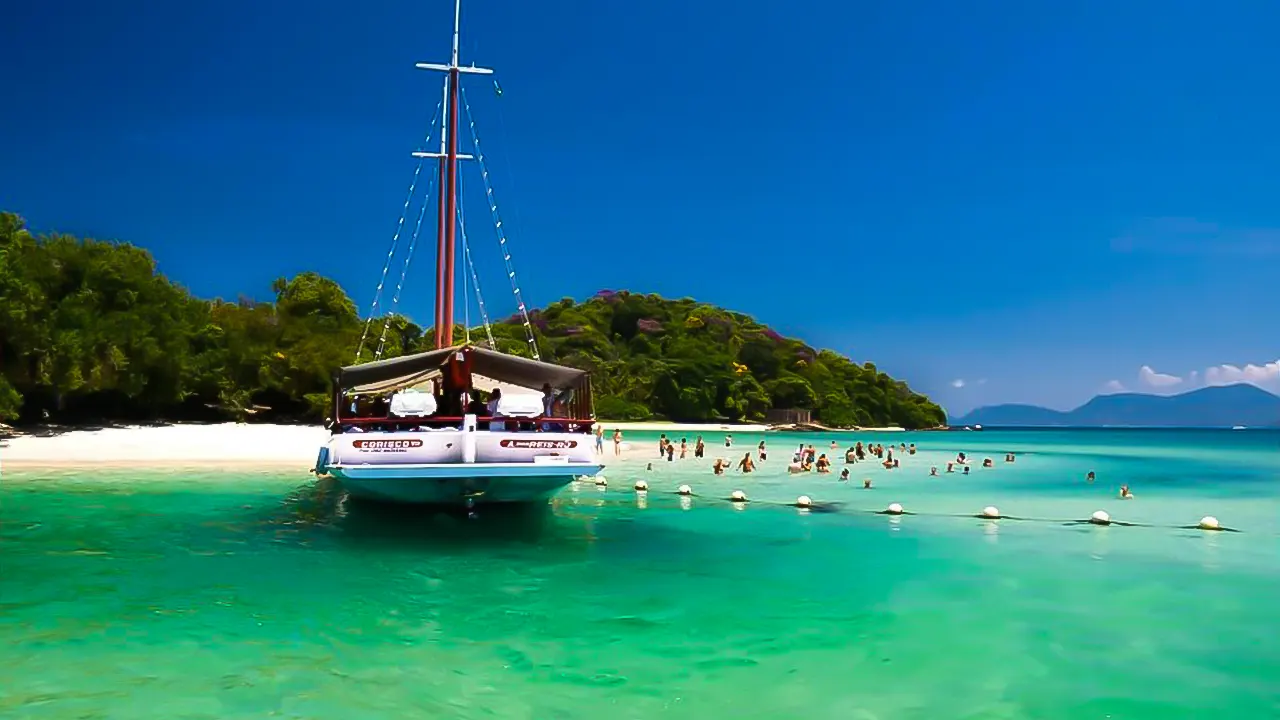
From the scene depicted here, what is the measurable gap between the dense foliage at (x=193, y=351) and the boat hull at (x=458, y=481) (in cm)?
1338

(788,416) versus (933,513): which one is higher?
(788,416)

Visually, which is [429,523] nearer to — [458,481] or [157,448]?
[458,481]

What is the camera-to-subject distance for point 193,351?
49750 mm

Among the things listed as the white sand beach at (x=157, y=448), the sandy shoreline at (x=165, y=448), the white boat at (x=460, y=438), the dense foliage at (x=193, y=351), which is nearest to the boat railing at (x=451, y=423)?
the white boat at (x=460, y=438)

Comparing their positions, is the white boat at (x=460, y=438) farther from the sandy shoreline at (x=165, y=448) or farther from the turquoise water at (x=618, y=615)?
the sandy shoreline at (x=165, y=448)

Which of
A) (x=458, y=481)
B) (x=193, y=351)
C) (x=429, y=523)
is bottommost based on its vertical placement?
(x=429, y=523)

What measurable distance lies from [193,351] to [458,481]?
1586 inches

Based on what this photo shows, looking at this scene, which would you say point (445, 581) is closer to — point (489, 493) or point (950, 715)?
point (489, 493)

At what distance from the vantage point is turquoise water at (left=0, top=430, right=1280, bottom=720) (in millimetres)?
7594

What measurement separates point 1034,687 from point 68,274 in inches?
1635

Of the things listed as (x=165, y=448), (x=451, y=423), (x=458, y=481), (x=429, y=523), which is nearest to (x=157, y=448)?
(x=165, y=448)

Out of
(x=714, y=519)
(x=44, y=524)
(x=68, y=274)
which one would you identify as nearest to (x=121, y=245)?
(x=68, y=274)

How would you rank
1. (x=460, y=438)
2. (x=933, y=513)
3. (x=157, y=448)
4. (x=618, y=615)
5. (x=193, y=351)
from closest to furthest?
(x=618, y=615), (x=460, y=438), (x=933, y=513), (x=157, y=448), (x=193, y=351)

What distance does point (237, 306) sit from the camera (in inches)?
2397
